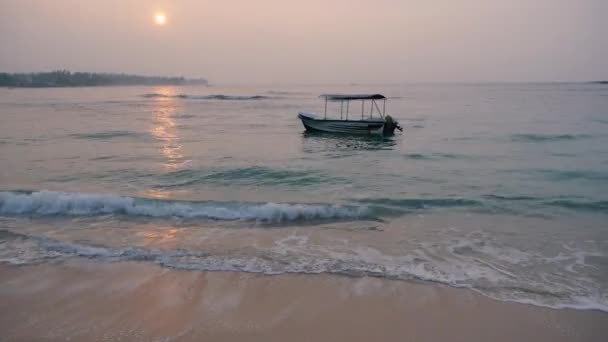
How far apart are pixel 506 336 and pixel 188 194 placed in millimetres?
10157

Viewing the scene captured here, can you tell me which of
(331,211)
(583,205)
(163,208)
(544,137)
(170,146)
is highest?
(544,137)

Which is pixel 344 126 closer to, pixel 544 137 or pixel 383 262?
pixel 544 137

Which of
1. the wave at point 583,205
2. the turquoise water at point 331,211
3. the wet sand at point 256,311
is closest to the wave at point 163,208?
the turquoise water at point 331,211

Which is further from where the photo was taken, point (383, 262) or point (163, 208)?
point (163, 208)

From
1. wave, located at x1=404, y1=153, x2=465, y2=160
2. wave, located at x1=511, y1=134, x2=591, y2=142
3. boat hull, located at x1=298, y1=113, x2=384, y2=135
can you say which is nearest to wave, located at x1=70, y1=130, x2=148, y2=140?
boat hull, located at x1=298, y1=113, x2=384, y2=135

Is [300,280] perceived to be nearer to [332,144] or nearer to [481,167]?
[481,167]

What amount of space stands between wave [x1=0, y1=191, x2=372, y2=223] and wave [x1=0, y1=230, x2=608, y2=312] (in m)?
2.00

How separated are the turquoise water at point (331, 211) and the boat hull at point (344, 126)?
4.66 metres

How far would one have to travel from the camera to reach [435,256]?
796cm

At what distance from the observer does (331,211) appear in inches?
436

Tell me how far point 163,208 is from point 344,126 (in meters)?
18.5

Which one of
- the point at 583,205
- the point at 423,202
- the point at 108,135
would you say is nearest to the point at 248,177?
the point at 423,202

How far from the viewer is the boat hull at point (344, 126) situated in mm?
27625

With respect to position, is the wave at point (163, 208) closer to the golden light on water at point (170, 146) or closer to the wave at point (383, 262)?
the wave at point (383, 262)
